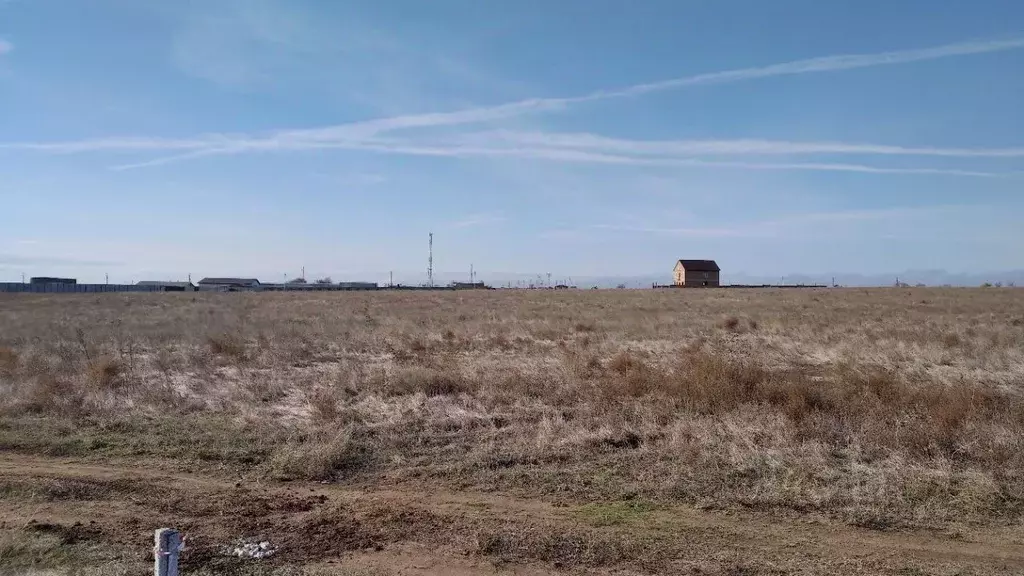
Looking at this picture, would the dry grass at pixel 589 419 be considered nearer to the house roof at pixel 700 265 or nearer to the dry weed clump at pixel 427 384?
the dry weed clump at pixel 427 384

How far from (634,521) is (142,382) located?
11890 millimetres

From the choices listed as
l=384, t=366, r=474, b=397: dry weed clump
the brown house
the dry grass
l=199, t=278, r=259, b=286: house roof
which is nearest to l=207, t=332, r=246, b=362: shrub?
the dry grass

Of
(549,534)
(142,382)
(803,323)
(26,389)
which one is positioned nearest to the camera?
(549,534)

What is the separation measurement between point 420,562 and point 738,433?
A: 5.06m

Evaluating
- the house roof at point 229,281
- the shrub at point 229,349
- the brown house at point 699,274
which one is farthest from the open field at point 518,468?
the house roof at point 229,281

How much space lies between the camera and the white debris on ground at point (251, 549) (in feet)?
→ 19.2

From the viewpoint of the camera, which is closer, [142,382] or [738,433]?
[738,433]

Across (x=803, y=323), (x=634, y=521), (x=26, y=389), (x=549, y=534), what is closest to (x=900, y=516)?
(x=634, y=521)

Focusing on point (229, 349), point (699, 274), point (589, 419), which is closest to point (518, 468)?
point (589, 419)

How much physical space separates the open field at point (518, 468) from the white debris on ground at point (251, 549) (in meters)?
0.10

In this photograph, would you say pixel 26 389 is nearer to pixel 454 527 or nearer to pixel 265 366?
pixel 265 366

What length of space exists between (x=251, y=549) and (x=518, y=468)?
10.6 ft

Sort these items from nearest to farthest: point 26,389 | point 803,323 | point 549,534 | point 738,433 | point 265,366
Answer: point 549,534 < point 738,433 < point 26,389 < point 265,366 < point 803,323

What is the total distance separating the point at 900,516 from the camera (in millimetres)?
6469
